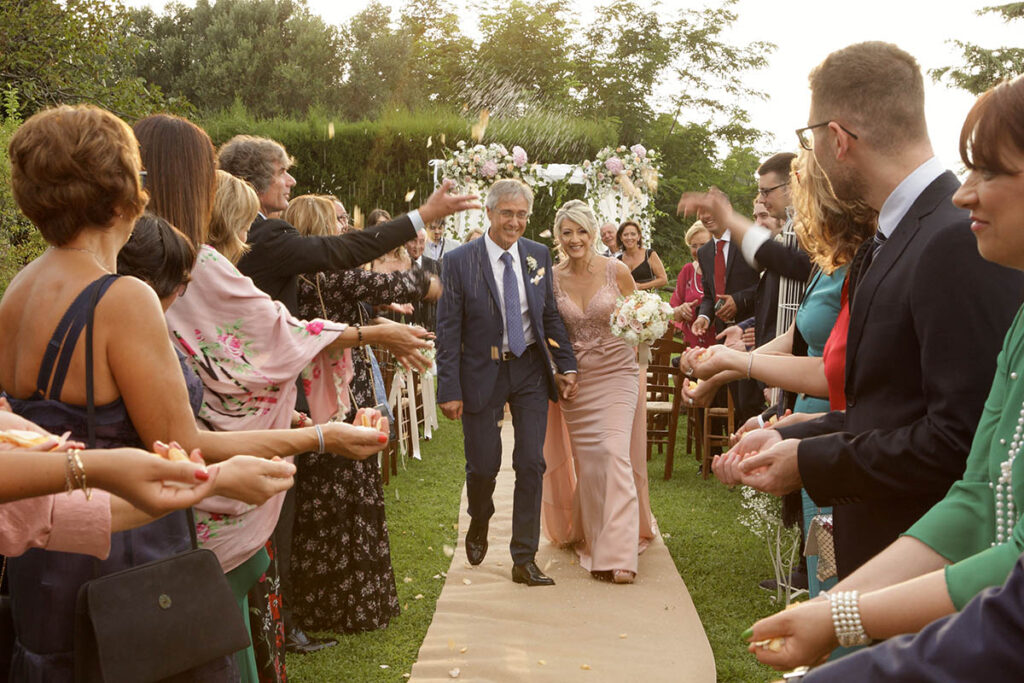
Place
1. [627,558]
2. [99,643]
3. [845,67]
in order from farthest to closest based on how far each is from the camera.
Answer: [627,558] → [845,67] → [99,643]

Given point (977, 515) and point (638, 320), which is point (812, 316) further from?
point (638, 320)

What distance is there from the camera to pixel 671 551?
705 centimetres

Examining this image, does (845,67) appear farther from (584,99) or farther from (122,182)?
(584,99)

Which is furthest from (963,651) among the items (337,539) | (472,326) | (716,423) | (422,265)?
(422,265)

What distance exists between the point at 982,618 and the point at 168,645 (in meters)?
1.80

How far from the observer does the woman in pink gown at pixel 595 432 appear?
6.55m

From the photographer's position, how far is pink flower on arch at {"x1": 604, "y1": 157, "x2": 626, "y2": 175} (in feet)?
43.5

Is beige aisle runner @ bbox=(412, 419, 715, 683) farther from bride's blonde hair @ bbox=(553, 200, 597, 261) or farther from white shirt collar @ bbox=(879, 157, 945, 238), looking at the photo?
white shirt collar @ bbox=(879, 157, 945, 238)

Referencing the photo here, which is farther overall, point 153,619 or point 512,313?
point 512,313

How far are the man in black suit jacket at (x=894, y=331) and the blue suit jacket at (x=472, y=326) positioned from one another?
147 inches

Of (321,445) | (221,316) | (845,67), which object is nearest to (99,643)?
(321,445)

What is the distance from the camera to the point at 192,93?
3328cm

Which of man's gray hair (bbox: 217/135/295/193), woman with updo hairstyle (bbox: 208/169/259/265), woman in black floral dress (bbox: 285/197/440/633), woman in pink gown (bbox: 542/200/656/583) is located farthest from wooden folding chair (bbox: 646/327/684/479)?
woman with updo hairstyle (bbox: 208/169/259/265)

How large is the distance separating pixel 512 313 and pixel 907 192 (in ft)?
13.6
